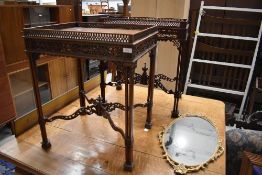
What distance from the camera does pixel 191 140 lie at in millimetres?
1300

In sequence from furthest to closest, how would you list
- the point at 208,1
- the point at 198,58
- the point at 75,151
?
the point at 198,58
the point at 208,1
the point at 75,151

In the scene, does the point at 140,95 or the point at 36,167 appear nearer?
the point at 36,167

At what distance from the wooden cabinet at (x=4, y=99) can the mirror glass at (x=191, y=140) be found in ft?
5.60

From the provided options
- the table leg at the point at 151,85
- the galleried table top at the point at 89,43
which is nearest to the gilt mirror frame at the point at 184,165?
the table leg at the point at 151,85

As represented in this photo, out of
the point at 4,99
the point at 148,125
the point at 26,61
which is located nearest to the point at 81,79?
the point at 148,125

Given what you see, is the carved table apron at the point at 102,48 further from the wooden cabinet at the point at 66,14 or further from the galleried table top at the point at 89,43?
the wooden cabinet at the point at 66,14

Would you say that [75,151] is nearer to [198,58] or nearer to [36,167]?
[36,167]

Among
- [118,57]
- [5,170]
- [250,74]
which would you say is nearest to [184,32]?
[118,57]

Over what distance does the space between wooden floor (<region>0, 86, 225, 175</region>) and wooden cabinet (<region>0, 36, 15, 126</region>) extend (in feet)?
3.13

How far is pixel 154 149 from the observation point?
4.01 feet

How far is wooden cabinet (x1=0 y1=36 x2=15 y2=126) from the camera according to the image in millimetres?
2121

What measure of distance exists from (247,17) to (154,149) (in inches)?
78.6

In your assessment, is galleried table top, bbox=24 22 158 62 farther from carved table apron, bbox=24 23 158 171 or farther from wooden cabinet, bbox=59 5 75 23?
wooden cabinet, bbox=59 5 75 23

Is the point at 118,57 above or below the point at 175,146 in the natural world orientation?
above
